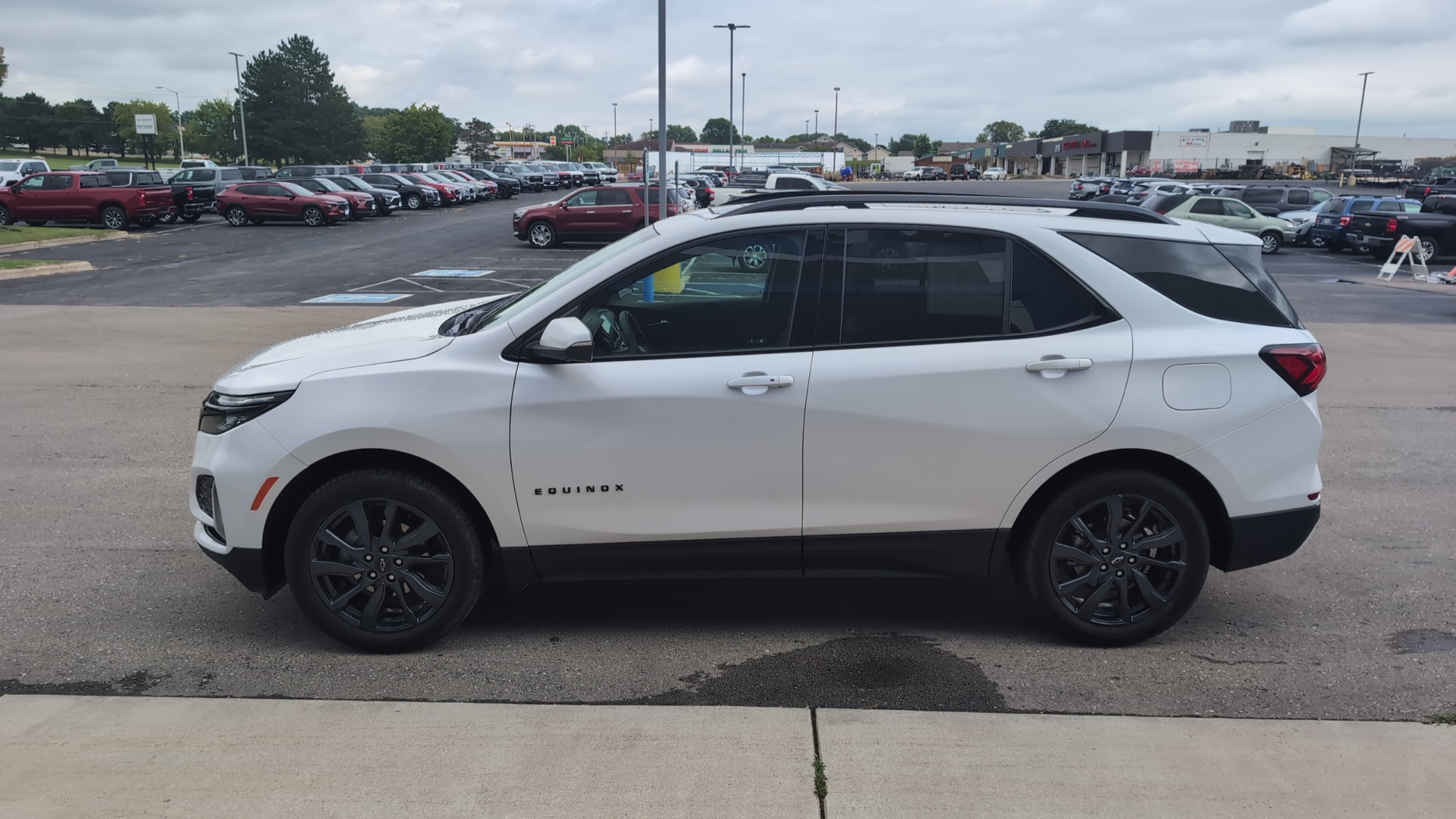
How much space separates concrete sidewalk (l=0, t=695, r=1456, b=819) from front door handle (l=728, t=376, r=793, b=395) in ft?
3.81

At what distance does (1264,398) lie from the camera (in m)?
4.11

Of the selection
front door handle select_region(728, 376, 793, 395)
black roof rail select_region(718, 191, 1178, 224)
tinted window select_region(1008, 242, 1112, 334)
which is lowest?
front door handle select_region(728, 376, 793, 395)

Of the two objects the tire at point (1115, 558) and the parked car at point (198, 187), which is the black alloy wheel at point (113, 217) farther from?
the tire at point (1115, 558)

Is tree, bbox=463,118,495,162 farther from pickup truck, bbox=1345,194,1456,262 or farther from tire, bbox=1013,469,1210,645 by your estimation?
tire, bbox=1013,469,1210,645

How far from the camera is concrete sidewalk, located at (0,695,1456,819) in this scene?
315 centimetres

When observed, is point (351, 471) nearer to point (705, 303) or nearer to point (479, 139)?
point (705, 303)

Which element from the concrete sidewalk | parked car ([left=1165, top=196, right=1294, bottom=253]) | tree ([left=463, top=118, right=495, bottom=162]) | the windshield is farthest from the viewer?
tree ([left=463, top=118, right=495, bottom=162])

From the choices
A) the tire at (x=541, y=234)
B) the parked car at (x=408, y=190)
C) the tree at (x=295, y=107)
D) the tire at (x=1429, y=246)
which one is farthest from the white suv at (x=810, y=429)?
the tree at (x=295, y=107)

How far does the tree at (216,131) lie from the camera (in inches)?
3620

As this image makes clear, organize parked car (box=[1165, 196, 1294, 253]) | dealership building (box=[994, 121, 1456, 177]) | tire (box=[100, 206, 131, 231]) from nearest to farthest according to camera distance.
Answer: parked car (box=[1165, 196, 1294, 253]) < tire (box=[100, 206, 131, 231]) < dealership building (box=[994, 121, 1456, 177])

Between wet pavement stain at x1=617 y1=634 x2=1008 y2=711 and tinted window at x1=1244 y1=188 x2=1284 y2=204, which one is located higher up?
tinted window at x1=1244 y1=188 x2=1284 y2=204

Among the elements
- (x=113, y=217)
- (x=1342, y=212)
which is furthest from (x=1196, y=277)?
(x=113, y=217)

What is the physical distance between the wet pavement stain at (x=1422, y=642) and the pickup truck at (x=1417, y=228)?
22.4 metres

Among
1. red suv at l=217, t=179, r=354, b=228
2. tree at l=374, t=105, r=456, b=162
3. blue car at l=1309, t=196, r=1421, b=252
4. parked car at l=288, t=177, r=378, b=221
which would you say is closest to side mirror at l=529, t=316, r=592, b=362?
blue car at l=1309, t=196, r=1421, b=252
